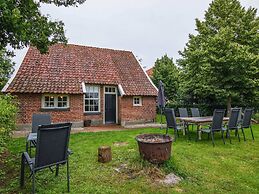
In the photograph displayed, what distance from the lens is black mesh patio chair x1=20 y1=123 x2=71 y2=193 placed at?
360cm

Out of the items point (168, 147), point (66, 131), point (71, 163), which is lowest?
point (71, 163)

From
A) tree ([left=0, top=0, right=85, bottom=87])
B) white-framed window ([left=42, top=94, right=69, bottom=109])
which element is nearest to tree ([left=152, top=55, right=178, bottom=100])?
white-framed window ([left=42, top=94, right=69, bottom=109])

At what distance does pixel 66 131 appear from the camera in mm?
3990

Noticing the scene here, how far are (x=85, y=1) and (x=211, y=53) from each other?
948 cm

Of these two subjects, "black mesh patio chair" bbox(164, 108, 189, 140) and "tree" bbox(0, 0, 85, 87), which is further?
"black mesh patio chair" bbox(164, 108, 189, 140)

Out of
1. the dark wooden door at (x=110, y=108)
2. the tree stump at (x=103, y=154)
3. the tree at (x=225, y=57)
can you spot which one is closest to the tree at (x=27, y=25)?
the tree stump at (x=103, y=154)

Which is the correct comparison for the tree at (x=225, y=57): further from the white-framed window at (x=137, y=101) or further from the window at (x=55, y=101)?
the window at (x=55, y=101)

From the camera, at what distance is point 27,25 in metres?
6.76

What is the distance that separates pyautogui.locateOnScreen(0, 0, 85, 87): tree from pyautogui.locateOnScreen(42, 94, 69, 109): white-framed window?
390 cm

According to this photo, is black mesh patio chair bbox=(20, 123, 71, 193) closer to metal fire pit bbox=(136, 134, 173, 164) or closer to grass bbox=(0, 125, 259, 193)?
grass bbox=(0, 125, 259, 193)

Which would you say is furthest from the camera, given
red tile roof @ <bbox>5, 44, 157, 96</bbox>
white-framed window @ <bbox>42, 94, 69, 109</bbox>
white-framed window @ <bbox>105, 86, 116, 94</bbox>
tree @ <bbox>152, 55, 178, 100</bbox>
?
tree @ <bbox>152, 55, 178, 100</bbox>

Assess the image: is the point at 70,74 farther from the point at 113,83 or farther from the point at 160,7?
the point at 160,7

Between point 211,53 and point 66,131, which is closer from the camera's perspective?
point 66,131

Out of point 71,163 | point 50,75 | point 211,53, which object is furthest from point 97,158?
point 211,53
